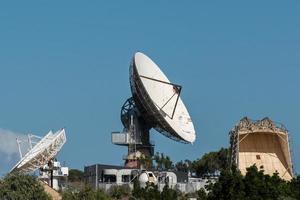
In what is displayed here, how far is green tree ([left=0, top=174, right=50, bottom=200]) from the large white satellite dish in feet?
157

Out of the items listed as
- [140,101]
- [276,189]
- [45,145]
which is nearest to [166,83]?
[140,101]

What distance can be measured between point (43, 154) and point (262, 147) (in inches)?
1127

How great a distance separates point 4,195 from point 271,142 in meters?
40.4

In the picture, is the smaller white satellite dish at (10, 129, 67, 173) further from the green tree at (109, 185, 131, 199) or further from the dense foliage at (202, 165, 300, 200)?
the dense foliage at (202, 165, 300, 200)

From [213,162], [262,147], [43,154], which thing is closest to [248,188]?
[262,147]

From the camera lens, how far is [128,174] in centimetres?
15825

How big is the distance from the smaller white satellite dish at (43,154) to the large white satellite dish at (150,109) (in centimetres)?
2088

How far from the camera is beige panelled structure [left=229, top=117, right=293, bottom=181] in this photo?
371 feet

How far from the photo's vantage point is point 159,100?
478 feet

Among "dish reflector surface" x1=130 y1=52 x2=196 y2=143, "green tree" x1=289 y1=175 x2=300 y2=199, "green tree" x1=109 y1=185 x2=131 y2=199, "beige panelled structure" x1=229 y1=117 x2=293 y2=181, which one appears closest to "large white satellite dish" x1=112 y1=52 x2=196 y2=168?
"dish reflector surface" x1=130 y1=52 x2=196 y2=143

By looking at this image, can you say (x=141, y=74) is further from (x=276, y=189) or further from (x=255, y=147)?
(x=276, y=189)

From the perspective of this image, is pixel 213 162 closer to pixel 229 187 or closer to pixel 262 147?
pixel 262 147

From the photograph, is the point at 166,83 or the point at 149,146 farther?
the point at 149,146

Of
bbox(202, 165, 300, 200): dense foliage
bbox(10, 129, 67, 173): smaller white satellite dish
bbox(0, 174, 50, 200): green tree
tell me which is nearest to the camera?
bbox(202, 165, 300, 200): dense foliage
